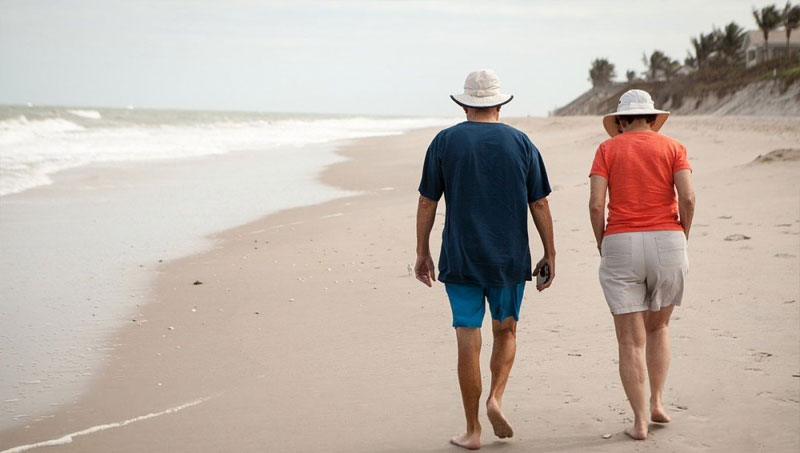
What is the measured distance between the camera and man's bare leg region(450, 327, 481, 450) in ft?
12.6

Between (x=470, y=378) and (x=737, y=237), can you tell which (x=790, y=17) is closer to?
(x=737, y=237)

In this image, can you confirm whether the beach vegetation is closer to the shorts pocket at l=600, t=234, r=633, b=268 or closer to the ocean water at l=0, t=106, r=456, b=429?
the ocean water at l=0, t=106, r=456, b=429

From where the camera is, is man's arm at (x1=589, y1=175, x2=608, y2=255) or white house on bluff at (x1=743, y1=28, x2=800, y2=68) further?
white house on bluff at (x1=743, y1=28, x2=800, y2=68)

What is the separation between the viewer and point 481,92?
385cm

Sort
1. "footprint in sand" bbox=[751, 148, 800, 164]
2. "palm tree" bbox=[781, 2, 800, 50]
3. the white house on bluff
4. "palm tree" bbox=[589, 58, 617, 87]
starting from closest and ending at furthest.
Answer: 1. "footprint in sand" bbox=[751, 148, 800, 164]
2. "palm tree" bbox=[781, 2, 800, 50]
3. the white house on bluff
4. "palm tree" bbox=[589, 58, 617, 87]

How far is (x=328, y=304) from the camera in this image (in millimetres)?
6695

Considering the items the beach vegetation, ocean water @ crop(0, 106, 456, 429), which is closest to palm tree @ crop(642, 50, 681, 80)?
the beach vegetation

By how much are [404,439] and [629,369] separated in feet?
3.77

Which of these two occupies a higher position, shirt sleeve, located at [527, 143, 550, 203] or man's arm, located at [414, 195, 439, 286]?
shirt sleeve, located at [527, 143, 550, 203]

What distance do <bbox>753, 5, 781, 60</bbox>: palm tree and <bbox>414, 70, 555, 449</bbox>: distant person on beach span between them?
64.3 m

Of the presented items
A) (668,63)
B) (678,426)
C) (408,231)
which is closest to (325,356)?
(678,426)

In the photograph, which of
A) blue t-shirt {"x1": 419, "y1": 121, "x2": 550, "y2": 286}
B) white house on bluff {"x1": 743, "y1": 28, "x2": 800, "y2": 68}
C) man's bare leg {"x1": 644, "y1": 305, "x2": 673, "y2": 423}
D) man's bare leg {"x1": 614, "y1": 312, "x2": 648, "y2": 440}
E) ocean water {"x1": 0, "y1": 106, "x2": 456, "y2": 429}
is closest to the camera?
blue t-shirt {"x1": 419, "y1": 121, "x2": 550, "y2": 286}

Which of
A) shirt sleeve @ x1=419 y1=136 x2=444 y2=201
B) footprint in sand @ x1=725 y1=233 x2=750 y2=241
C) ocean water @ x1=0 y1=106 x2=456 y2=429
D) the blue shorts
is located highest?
shirt sleeve @ x1=419 y1=136 x2=444 y2=201

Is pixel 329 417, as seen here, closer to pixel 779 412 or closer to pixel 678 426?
pixel 678 426
